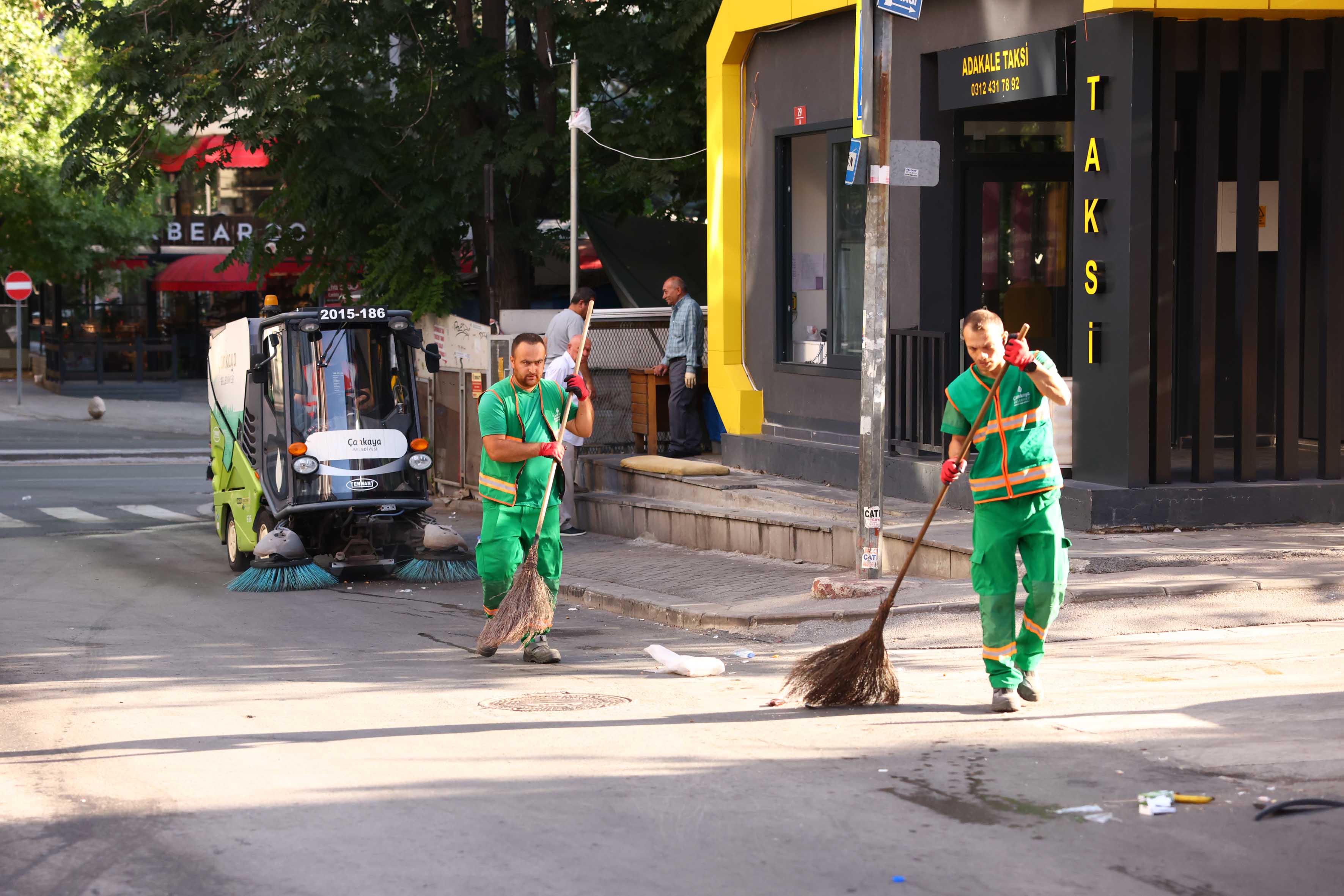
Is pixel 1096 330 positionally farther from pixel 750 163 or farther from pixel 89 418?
pixel 89 418

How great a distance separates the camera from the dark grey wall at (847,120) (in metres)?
13.2

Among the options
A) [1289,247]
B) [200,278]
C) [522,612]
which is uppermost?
[200,278]

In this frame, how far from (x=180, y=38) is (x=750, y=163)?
23.6ft

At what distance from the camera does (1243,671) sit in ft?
26.7

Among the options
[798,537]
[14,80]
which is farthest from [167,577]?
[14,80]

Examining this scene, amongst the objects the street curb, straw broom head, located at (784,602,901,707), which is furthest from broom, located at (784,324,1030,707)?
the street curb

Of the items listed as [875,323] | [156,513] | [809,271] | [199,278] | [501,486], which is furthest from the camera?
[199,278]

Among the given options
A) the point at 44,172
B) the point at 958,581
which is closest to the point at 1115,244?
the point at 958,581

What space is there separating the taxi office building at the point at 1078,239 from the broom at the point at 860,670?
391 centimetres

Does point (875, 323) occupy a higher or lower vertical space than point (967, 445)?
higher

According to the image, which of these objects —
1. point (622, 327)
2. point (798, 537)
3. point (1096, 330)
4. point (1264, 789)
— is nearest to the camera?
point (1264, 789)

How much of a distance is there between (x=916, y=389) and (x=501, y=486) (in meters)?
5.10

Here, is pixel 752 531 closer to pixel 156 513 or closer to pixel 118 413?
pixel 156 513

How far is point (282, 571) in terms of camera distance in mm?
13117
